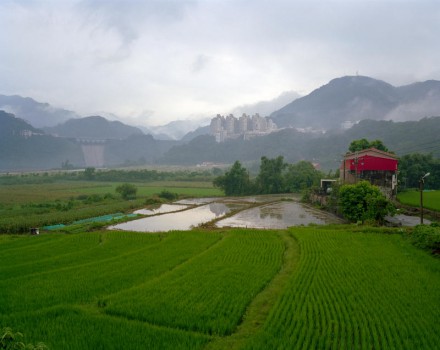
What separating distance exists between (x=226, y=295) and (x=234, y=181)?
49349 millimetres

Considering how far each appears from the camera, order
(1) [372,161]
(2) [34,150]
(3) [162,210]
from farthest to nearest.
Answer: (2) [34,150]
(3) [162,210]
(1) [372,161]

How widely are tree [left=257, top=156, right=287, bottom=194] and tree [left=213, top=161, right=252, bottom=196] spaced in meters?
2.96

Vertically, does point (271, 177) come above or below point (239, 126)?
below

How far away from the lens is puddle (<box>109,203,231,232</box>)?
27891mm

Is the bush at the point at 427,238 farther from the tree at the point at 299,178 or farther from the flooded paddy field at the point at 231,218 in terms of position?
the tree at the point at 299,178

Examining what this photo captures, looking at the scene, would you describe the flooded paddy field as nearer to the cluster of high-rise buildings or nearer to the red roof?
the red roof

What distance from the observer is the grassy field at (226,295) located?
817 cm

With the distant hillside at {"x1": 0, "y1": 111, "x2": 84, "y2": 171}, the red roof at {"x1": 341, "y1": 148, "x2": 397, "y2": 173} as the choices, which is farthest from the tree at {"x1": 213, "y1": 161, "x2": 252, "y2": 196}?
the distant hillside at {"x1": 0, "y1": 111, "x2": 84, "y2": 171}

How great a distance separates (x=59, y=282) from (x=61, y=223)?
63.7ft

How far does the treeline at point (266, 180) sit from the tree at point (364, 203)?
3165 cm

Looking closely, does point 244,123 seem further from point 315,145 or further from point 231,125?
point 315,145

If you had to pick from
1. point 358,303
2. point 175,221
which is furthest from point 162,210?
point 358,303

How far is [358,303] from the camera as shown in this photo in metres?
10.1

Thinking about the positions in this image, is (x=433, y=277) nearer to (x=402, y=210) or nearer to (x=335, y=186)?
(x=402, y=210)
